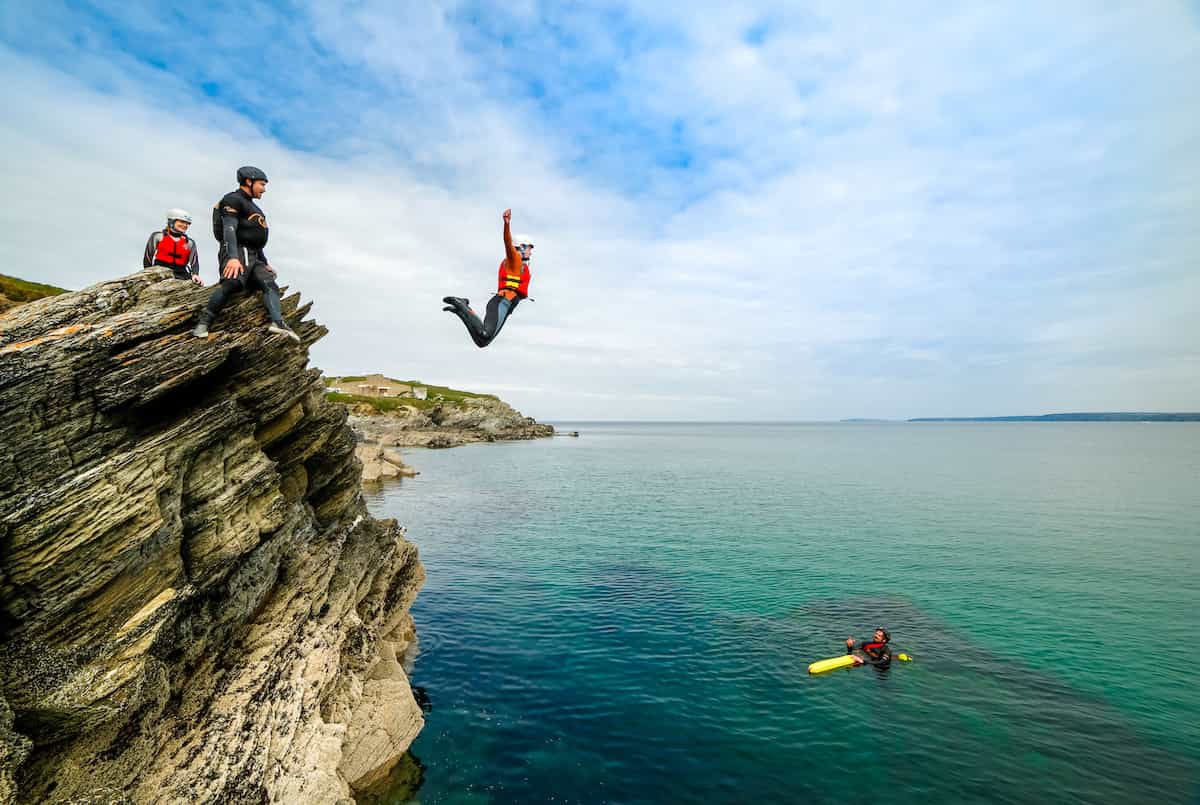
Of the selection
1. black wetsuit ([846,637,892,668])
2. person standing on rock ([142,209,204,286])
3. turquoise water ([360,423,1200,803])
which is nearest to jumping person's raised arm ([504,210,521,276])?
person standing on rock ([142,209,204,286])

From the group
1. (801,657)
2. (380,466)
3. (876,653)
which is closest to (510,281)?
(801,657)

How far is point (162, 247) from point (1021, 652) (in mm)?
40516

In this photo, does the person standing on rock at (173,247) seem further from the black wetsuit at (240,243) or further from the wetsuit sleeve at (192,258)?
the black wetsuit at (240,243)

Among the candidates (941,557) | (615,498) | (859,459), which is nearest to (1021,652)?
(941,557)

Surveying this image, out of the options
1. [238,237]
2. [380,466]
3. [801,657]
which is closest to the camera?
[238,237]

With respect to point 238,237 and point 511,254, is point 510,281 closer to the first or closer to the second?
point 511,254

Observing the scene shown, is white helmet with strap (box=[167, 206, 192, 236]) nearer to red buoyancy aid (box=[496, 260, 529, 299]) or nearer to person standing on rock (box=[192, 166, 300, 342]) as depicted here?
person standing on rock (box=[192, 166, 300, 342])

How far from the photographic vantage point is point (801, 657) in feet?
90.7

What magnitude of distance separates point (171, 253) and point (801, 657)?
3021 centimetres

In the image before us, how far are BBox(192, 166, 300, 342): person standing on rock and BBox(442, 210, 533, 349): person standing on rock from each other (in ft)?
17.3

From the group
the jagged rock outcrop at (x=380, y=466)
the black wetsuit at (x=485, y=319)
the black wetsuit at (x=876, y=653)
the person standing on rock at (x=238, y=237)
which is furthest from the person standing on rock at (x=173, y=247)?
the jagged rock outcrop at (x=380, y=466)

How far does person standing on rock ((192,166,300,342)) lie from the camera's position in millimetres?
13539

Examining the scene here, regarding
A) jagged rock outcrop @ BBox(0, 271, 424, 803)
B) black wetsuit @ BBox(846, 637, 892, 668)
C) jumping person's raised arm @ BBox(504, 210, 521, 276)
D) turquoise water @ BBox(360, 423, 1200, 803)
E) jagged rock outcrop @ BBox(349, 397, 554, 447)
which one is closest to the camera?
jagged rock outcrop @ BBox(0, 271, 424, 803)

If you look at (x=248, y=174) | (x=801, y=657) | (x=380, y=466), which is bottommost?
(x=801, y=657)
